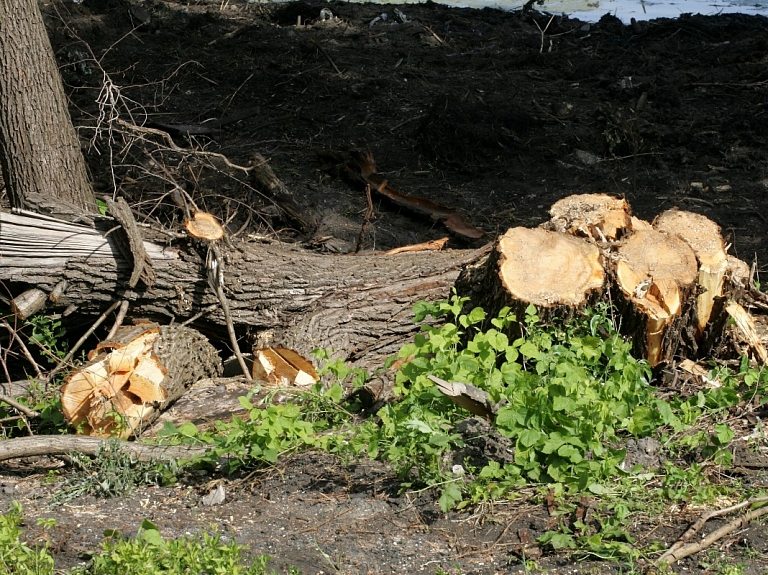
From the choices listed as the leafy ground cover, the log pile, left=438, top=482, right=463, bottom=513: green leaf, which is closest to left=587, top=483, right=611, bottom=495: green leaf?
the leafy ground cover

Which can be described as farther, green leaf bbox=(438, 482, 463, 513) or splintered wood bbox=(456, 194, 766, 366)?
splintered wood bbox=(456, 194, 766, 366)

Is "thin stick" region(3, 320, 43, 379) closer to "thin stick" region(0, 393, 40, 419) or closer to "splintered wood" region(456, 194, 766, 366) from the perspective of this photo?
"thin stick" region(0, 393, 40, 419)

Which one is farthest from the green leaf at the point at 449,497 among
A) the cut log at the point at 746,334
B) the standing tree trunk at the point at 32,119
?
the standing tree trunk at the point at 32,119

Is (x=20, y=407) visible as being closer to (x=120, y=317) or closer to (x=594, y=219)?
(x=120, y=317)

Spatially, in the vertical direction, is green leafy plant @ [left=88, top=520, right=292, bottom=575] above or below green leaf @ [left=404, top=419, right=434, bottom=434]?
below

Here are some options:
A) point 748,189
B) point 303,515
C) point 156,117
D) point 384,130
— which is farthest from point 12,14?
point 748,189

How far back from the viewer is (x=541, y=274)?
4.08 m

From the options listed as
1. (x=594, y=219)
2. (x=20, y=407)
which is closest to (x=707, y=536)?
(x=594, y=219)

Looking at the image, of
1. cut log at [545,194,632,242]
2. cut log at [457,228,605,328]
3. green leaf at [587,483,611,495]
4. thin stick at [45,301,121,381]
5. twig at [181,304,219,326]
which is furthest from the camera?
twig at [181,304,219,326]

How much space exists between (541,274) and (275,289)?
5.74ft

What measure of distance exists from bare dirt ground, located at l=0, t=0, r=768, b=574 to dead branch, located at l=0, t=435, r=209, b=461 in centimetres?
16

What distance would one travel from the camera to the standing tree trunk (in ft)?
16.0

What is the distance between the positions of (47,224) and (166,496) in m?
1.94

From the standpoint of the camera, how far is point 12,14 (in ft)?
15.8
